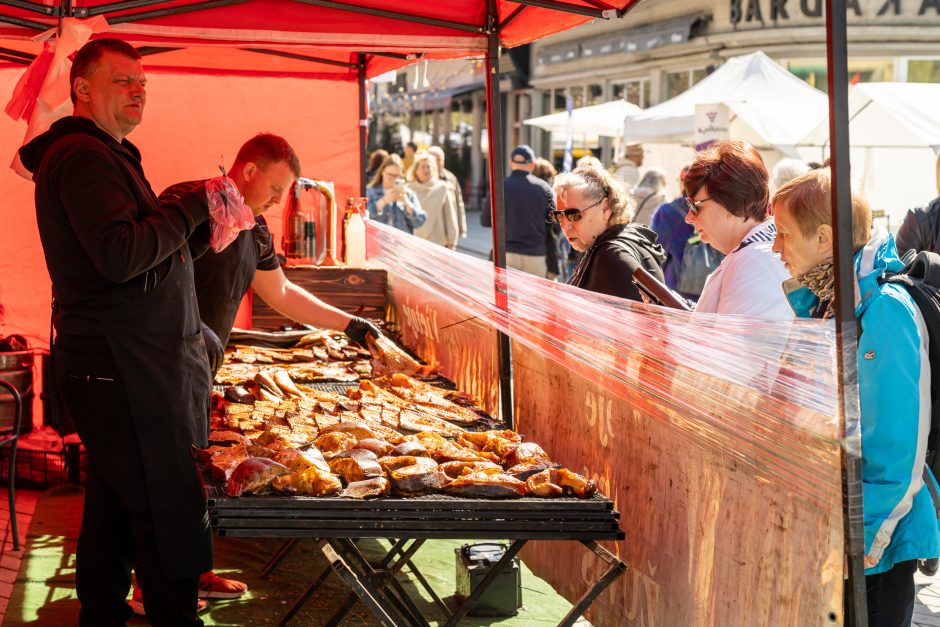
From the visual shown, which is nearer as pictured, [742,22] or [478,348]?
[478,348]

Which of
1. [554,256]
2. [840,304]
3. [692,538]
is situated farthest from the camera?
[554,256]

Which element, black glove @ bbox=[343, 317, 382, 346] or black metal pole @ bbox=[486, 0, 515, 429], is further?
black glove @ bbox=[343, 317, 382, 346]

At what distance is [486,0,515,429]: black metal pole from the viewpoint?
477 centimetres

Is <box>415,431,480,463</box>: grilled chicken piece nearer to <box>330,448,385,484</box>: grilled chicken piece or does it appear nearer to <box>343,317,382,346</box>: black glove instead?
<box>330,448,385,484</box>: grilled chicken piece

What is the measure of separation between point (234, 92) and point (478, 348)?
3.59 meters

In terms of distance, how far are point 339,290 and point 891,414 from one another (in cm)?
460

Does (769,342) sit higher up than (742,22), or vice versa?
(742,22)

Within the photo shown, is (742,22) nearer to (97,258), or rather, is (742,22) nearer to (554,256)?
(554,256)

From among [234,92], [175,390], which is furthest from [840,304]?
[234,92]

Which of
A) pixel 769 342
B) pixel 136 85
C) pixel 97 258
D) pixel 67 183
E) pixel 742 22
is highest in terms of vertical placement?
pixel 742 22

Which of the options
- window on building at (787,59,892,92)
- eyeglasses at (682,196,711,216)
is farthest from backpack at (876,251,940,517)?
window on building at (787,59,892,92)

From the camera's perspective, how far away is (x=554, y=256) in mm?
10953

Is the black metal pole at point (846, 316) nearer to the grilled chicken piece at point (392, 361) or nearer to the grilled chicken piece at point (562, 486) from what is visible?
the grilled chicken piece at point (562, 486)

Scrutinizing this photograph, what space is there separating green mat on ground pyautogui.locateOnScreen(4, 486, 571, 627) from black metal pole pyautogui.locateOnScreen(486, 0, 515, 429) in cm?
85
